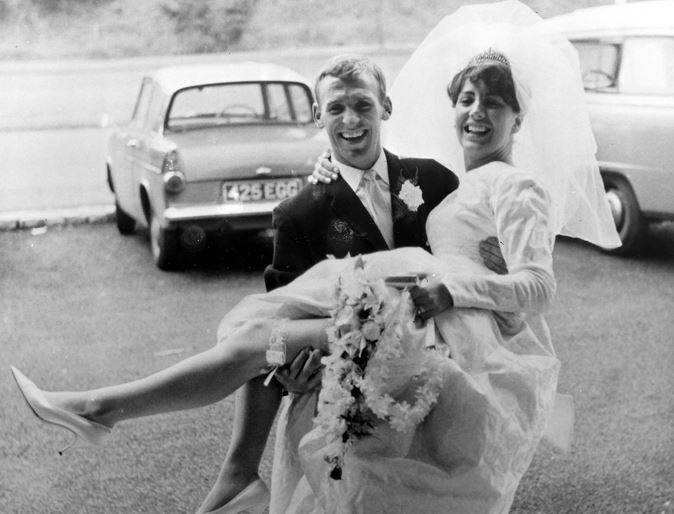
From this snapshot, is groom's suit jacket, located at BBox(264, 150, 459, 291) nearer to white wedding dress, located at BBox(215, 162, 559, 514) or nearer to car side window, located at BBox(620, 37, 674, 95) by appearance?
white wedding dress, located at BBox(215, 162, 559, 514)

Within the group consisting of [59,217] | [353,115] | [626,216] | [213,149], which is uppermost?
[353,115]

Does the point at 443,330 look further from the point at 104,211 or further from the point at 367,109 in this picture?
the point at 104,211

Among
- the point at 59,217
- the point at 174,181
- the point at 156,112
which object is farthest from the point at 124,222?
the point at 174,181

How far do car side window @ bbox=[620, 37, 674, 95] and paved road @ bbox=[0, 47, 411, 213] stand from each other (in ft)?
5.30

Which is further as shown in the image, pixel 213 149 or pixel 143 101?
pixel 143 101

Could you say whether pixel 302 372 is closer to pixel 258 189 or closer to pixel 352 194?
pixel 352 194

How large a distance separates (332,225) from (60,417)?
2.04ft

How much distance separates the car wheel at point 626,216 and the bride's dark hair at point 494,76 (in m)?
2.40

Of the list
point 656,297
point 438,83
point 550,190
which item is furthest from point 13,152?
point 656,297

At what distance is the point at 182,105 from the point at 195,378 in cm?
128

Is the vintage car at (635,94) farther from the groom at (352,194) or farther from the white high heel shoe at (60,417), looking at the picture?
the white high heel shoe at (60,417)

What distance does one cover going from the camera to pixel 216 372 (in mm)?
1692

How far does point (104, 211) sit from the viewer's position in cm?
342

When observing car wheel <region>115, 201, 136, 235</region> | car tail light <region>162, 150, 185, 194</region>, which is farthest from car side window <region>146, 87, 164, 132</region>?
car wheel <region>115, 201, 136, 235</region>
